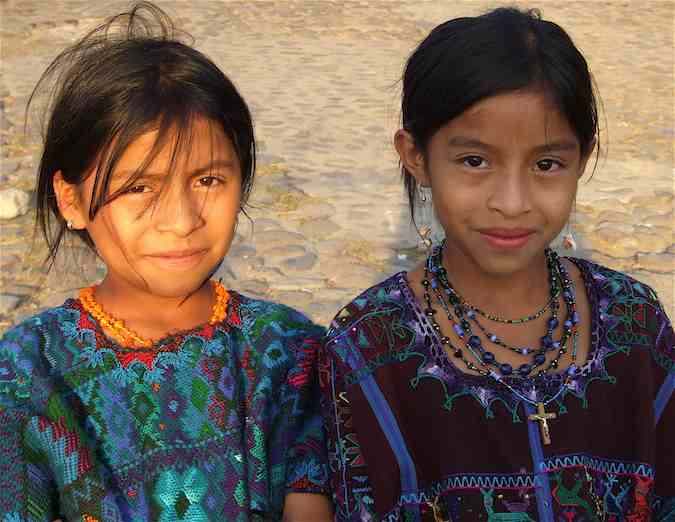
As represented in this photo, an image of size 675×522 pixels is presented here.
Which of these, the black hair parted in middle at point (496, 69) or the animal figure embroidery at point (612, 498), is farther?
the animal figure embroidery at point (612, 498)

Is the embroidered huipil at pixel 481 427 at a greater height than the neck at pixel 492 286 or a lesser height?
lesser

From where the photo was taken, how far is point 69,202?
2.20m

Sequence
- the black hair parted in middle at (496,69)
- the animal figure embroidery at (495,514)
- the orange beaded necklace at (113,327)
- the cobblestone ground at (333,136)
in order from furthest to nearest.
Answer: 1. the cobblestone ground at (333,136)
2. the orange beaded necklace at (113,327)
3. the animal figure embroidery at (495,514)
4. the black hair parted in middle at (496,69)

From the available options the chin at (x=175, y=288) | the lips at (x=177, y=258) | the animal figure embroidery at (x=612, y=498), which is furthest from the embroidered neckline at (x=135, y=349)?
the animal figure embroidery at (x=612, y=498)

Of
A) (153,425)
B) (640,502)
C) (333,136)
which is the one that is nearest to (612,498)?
(640,502)

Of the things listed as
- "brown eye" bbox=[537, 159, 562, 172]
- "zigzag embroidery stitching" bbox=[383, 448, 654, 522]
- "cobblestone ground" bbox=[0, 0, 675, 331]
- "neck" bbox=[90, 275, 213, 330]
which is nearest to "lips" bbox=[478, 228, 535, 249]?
"brown eye" bbox=[537, 159, 562, 172]

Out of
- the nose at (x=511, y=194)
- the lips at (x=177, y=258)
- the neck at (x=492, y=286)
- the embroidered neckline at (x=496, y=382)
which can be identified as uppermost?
the nose at (x=511, y=194)

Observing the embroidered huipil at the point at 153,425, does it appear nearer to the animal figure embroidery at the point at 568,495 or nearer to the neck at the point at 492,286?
the neck at the point at 492,286

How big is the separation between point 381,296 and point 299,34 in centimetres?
1038

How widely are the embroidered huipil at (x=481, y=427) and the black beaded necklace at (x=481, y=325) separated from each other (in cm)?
3

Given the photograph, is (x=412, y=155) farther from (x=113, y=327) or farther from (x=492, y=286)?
(x=113, y=327)

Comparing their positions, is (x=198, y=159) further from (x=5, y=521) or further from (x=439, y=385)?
(x=5, y=521)

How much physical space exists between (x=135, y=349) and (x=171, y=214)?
0.35m

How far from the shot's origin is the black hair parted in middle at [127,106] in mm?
2059
